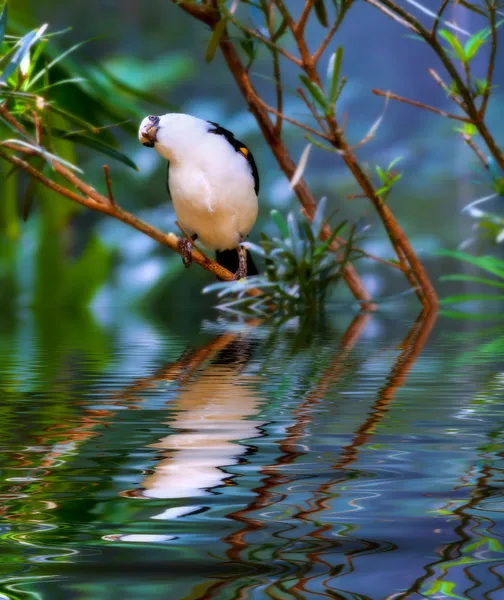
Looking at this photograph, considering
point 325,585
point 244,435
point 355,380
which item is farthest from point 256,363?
point 325,585

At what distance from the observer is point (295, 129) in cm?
539

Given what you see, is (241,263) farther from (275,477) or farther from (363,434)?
(275,477)

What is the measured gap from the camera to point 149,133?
6.16ft

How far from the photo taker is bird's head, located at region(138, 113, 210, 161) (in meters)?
1.88

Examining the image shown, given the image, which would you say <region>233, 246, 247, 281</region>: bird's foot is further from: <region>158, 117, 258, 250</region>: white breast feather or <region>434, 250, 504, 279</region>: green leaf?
<region>434, 250, 504, 279</region>: green leaf

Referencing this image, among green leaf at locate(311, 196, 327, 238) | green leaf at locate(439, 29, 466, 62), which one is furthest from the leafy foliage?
green leaf at locate(439, 29, 466, 62)

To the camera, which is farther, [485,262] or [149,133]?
[485,262]

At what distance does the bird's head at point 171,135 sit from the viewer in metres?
1.88

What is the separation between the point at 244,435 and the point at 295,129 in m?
4.81

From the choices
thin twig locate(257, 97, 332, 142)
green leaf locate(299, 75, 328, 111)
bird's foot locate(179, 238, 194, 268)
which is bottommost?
bird's foot locate(179, 238, 194, 268)

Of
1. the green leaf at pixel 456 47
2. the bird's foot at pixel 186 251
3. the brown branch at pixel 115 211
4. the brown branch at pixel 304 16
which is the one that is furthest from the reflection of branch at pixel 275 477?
the brown branch at pixel 304 16

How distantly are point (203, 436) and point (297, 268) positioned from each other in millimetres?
2088

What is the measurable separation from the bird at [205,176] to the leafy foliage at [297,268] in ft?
1.76

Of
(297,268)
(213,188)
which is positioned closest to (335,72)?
(213,188)
